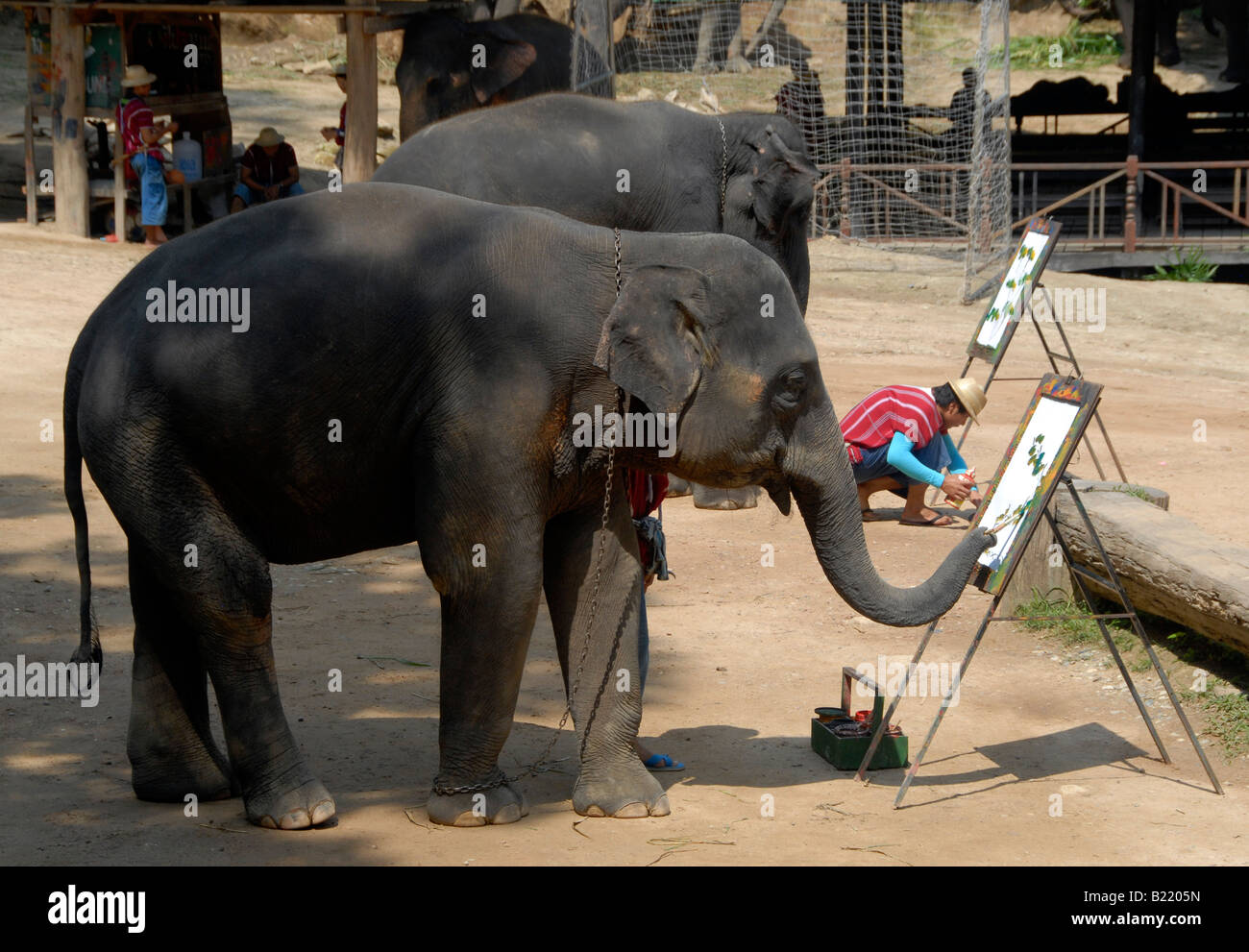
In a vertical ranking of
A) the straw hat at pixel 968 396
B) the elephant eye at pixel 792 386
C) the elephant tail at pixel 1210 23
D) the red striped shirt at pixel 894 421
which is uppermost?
the elephant tail at pixel 1210 23

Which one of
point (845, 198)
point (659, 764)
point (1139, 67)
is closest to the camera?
point (659, 764)

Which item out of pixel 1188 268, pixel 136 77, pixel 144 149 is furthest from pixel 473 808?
pixel 1188 268

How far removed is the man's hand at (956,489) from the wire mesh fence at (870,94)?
356cm

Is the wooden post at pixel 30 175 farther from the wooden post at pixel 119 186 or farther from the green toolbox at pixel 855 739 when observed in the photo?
the green toolbox at pixel 855 739

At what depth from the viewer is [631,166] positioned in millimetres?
9273

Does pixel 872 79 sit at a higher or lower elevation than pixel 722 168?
higher

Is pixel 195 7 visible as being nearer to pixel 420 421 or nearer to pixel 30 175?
pixel 30 175

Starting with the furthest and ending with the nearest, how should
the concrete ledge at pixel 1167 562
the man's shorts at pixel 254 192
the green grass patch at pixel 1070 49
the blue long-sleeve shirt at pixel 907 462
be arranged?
the green grass patch at pixel 1070 49, the man's shorts at pixel 254 192, the blue long-sleeve shirt at pixel 907 462, the concrete ledge at pixel 1167 562

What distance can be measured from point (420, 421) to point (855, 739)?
7.04ft

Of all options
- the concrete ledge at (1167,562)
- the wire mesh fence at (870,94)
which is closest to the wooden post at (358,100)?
the wire mesh fence at (870,94)

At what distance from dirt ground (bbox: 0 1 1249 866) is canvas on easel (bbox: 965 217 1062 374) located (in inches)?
46.9

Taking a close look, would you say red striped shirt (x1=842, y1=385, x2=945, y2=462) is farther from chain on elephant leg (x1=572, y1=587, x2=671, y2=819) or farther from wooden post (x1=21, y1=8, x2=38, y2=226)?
wooden post (x1=21, y1=8, x2=38, y2=226)

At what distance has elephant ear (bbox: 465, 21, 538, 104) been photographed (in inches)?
599

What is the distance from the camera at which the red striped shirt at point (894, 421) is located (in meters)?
9.17
